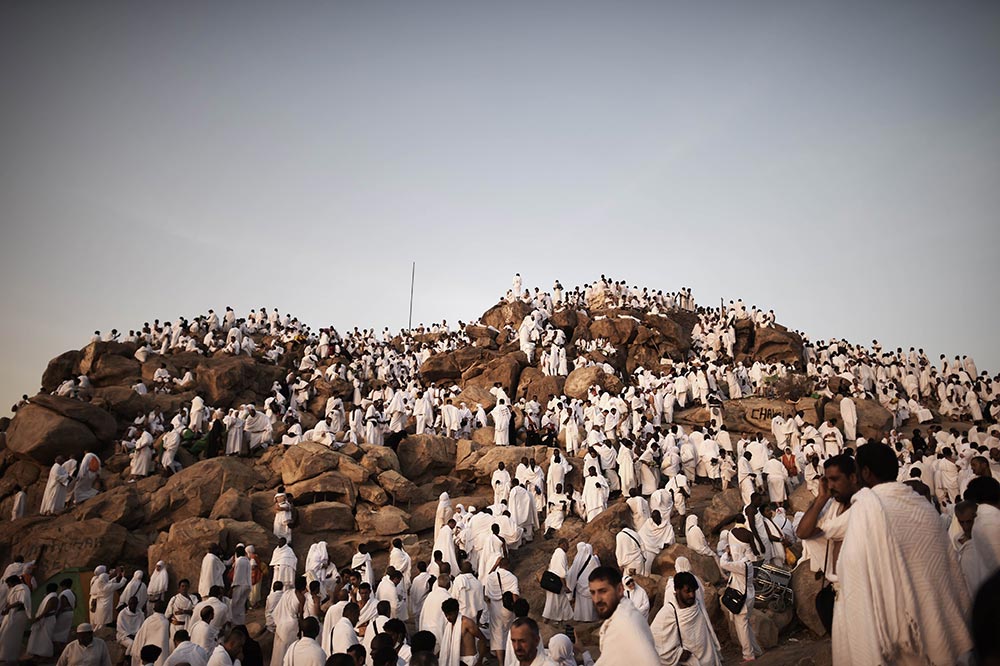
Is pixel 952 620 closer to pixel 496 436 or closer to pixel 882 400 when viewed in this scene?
pixel 496 436

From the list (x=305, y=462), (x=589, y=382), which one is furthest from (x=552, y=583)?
(x=589, y=382)

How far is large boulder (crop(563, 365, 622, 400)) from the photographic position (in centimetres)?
2739

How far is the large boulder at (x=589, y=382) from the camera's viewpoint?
2739 centimetres

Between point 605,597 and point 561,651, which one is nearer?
point 605,597

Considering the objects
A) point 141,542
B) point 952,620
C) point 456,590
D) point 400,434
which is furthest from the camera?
point 400,434

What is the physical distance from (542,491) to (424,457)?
5.60 m

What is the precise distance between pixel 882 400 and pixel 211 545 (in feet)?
88.2

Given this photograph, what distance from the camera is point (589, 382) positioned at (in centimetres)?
2770

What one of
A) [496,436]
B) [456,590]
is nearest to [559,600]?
[456,590]

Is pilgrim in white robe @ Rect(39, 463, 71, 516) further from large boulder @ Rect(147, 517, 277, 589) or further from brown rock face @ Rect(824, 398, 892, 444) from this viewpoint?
brown rock face @ Rect(824, 398, 892, 444)

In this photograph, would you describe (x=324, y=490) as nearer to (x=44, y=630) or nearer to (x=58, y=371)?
(x=44, y=630)

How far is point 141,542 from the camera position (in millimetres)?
16375

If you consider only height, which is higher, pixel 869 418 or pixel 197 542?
pixel 869 418

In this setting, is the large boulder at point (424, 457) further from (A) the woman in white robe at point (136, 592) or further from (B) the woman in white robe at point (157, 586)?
(A) the woman in white robe at point (136, 592)
